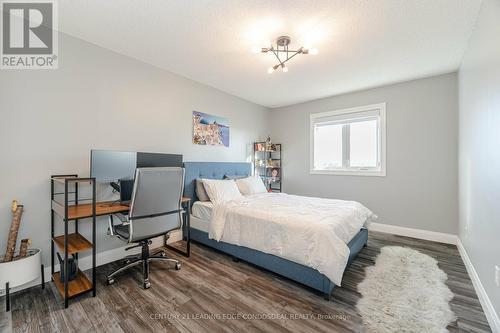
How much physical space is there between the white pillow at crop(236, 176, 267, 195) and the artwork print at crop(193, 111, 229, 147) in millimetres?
864

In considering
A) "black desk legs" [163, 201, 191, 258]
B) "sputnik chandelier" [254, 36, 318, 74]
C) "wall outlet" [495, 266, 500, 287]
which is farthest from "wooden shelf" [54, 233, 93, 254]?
"wall outlet" [495, 266, 500, 287]

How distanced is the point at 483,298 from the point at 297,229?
162 centimetres

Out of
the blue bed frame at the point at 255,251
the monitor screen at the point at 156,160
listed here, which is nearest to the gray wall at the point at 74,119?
the monitor screen at the point at 156,160

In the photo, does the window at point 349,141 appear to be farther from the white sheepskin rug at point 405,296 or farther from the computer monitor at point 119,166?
the computer monitor at point 119,166

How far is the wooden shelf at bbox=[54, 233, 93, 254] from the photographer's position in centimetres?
188

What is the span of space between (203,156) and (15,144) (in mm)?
2265

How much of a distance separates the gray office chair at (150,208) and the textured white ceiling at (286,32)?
1.48 meters

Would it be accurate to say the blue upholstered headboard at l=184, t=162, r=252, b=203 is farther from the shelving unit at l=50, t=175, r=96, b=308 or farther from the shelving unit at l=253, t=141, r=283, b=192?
the shelving unit at l=50, t=175, r=96, b=308

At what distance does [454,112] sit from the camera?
3.21 m

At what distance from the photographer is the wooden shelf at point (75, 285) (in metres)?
1.87

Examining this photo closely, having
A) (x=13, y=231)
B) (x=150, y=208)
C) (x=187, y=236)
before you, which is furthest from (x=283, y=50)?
(x=13, y=231)

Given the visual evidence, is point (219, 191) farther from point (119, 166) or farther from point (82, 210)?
point (82, 210)

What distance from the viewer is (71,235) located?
2279 mm

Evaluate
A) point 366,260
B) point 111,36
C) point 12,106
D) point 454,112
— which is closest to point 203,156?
point 111,36
